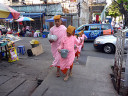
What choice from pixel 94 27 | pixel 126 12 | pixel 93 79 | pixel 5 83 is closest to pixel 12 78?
pixel 5 83

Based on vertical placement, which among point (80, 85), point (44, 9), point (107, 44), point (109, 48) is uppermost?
point (44, 9)

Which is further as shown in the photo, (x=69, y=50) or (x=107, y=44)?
(x=107, y=44)

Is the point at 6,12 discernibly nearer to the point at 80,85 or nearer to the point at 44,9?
the point at 80,85

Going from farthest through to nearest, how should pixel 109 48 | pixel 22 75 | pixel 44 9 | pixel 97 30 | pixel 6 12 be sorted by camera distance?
pixel 44 9 < pixel 97 30 < pixel 109 48 < pixel 6 12 < pixel 22 75

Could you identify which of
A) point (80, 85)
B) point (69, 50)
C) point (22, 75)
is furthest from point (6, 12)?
point (80, 85)

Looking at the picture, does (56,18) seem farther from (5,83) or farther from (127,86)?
(127,86)

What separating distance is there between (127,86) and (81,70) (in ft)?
5.46

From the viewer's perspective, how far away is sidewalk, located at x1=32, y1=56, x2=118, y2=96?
129 inches

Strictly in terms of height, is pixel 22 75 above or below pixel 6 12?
below

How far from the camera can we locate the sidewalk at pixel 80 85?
3.27 metres

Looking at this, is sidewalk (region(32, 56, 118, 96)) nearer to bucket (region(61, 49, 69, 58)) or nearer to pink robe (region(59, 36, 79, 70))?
pink robe (region(59, 36, 79, 70))

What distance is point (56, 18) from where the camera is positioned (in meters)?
3.95

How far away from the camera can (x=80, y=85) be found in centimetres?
366

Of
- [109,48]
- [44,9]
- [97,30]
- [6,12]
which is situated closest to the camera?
[6,12]
